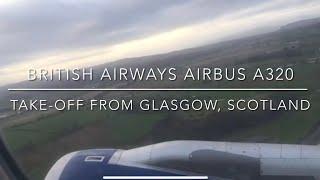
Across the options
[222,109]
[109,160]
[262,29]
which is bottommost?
[109,160]

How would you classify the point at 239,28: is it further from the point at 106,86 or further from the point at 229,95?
the point at 106,86

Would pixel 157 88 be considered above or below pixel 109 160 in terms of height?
above

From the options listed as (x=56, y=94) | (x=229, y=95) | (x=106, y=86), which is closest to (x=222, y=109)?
(x=229, y=95)

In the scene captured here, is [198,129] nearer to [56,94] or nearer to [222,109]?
[222,109]

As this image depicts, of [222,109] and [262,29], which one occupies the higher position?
[262,29]

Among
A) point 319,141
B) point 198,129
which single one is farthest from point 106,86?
point 319,141

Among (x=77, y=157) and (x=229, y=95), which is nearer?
(x=229, y=95)
